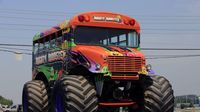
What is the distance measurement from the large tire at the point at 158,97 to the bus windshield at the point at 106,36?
175 cm

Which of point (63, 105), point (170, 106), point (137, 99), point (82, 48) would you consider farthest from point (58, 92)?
point (170, 106)

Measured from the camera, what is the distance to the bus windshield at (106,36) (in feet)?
48.2

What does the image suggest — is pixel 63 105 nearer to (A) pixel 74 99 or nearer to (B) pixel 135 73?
(A) pixel 74 99

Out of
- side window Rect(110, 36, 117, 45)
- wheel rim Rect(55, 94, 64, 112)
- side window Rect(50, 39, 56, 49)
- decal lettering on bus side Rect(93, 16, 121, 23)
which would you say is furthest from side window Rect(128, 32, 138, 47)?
wheel rim Rect(55, 94, 64, 112)

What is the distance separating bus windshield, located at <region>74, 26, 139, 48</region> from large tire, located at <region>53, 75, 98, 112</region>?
1.78 metres

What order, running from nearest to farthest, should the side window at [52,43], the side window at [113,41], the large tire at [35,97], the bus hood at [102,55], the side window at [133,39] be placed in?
the bus hood at [102,55]
the side window at [113,41]
the side window at [133,39]
the side window at [52,43]
the large tire at [35,97]

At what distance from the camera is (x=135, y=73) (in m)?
13.9

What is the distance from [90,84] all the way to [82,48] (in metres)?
1.48

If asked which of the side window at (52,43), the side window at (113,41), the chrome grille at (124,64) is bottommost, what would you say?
the chrome grille at (124,64)

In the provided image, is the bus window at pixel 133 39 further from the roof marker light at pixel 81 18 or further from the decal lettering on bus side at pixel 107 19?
the roof marker light at pixel 81 18

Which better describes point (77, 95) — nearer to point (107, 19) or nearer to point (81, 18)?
point (81, 18)

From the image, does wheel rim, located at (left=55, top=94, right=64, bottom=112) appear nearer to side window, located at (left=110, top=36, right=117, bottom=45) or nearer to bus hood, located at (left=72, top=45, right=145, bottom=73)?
bus hood, located at (left=72, top=45, right=145, bottom=73)

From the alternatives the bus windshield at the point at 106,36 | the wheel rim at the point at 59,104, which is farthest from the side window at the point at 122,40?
the wheel rim at the point at 59,104

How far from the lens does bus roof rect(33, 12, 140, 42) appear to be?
14699 millimetres
